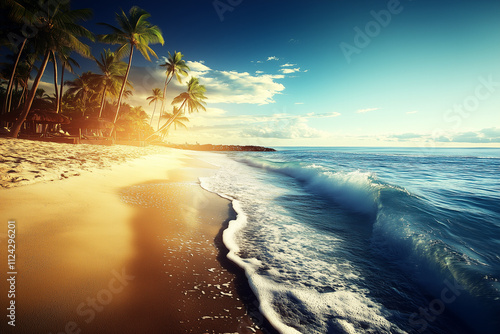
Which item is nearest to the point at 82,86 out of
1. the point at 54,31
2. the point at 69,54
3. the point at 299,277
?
the point at 69,54

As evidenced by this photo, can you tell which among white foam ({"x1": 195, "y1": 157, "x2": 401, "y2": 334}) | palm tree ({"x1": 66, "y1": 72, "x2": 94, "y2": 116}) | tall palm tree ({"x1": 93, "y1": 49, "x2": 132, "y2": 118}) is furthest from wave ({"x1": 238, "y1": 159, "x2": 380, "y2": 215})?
palm tree ({"x1": 66, "y1": 72, "x2": 94, "y2": 116})

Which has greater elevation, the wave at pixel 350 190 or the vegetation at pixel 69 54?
the vegetation at pixel 69 54

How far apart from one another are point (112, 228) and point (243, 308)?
3093 millimetres

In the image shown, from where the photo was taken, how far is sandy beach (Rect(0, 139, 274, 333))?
201cm

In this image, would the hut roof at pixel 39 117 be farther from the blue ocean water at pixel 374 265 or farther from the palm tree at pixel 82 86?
the blue ocean water at pixel 374 265

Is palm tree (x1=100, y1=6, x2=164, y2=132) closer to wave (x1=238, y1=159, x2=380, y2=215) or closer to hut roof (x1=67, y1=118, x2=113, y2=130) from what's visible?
hut roof (x1=67, y1=118, x2=113, y2=130)

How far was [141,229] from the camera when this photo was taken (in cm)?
401

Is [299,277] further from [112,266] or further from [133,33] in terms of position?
[133,33]

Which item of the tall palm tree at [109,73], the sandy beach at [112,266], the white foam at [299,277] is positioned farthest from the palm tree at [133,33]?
the white foam at [299,277]

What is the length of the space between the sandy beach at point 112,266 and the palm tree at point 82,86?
36.9 m

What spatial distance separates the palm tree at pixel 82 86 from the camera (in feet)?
105

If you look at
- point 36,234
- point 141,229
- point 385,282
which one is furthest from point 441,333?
point 36,234

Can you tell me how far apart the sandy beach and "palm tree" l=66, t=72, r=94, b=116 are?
3686 centimetres

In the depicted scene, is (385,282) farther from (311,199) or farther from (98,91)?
(98,91)
